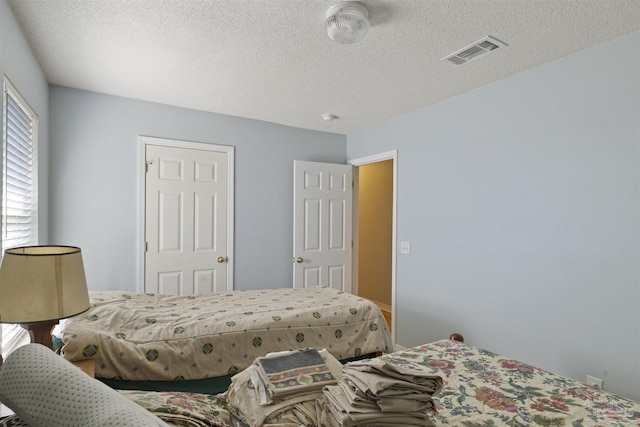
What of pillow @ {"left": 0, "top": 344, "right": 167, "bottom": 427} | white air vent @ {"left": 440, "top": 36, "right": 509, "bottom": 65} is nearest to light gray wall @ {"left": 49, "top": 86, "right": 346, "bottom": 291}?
white air vent @ {"left": 440, "top": 36, "right": 509, "bottom": 65}

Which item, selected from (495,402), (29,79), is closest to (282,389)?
(495,402)

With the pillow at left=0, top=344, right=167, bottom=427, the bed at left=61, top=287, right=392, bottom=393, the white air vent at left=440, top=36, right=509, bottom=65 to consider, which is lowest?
the bed at left=61, top=287, right=392, bottom=393

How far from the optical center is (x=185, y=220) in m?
3.49

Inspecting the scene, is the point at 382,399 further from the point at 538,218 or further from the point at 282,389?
the point at 538,218

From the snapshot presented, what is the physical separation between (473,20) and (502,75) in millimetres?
907

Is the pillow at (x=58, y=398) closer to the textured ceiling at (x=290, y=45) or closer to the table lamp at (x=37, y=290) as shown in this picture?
the table lamp at (x=37, y=290)

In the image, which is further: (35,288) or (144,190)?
(144,190)

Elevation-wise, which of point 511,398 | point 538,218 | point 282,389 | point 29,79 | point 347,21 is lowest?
point 511,398

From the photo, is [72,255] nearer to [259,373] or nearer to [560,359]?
[259,373]

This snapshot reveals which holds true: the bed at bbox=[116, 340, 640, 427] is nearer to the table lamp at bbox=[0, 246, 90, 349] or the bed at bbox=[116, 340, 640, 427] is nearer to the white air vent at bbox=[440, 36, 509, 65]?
the table lamp at bbox=[0, 246, 90, 349]

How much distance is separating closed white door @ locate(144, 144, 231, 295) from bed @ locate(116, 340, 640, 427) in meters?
2.23

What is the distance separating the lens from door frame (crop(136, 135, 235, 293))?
327 cm

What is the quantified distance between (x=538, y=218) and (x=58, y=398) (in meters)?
2.77

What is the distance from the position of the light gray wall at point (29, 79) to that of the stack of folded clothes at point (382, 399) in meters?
2.20
